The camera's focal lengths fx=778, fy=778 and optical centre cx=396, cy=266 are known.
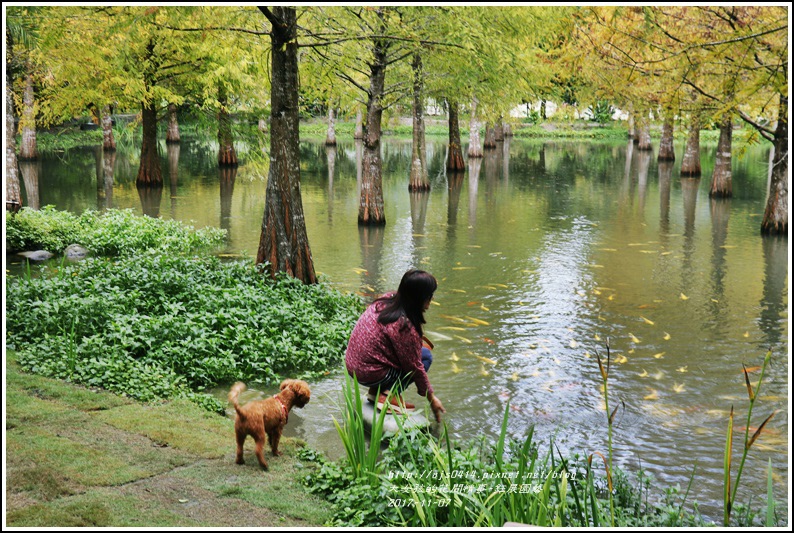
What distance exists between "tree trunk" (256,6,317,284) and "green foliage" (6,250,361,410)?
0.59 m

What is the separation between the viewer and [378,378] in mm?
5922

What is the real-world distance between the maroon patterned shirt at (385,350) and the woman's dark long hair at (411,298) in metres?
0.05

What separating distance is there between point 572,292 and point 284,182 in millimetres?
4797

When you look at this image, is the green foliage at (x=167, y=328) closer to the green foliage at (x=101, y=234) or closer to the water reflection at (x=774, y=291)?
the green foliage at (x=101, y=234)

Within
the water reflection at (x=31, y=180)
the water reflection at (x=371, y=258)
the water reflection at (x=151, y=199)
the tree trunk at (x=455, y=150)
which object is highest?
the tree trunk at (x=455, y=150)

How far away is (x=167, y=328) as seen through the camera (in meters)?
8.05

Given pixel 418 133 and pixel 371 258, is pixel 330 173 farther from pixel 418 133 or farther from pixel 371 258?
pixel 371 258

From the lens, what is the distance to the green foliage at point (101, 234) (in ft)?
46.1

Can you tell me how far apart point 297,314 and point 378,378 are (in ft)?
11.5

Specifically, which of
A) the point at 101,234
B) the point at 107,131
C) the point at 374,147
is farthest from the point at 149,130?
the point at 107,131

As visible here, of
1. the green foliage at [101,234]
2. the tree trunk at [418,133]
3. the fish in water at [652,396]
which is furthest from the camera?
the tree trunk at [418,133]

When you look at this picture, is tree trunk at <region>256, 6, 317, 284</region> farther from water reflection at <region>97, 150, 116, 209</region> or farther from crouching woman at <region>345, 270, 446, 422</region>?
water reflection at <region>97, 150, 116, 209</region>

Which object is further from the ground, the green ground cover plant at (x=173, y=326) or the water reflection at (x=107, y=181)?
the water reflection at (x=107, y=181)

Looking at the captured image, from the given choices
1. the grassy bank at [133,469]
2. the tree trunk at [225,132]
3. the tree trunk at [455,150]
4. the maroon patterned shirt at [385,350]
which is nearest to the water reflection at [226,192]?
the tree trunk at [225,132]
